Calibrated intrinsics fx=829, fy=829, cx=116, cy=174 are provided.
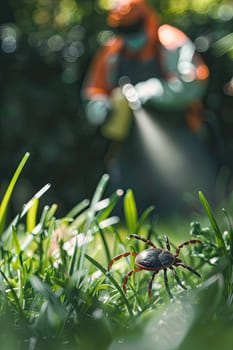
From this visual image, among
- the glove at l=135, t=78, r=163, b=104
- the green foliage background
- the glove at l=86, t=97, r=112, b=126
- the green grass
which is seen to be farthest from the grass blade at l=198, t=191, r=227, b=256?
the green foliage background

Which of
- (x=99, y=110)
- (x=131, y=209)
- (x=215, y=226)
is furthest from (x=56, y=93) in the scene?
(x=215, y=226)

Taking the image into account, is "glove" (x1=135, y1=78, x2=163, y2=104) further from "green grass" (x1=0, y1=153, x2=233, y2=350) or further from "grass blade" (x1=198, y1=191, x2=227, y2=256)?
"grass blade" (x1=198, y1=191, x2=227, y2=256)

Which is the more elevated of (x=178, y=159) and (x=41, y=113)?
(x=41, y=113)

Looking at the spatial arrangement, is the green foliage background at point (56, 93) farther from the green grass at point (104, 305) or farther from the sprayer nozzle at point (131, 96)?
the green grass at point (104, 305)

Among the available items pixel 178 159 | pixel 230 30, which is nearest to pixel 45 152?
pixel 178 159

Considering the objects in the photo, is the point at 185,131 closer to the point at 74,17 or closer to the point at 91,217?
the point at 74,17

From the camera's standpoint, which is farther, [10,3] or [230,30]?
[10,3]
